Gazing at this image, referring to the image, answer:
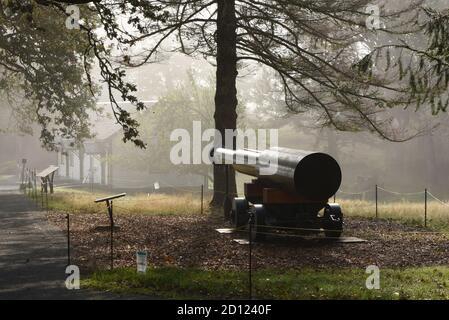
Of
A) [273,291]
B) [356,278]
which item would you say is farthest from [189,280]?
[356,278]

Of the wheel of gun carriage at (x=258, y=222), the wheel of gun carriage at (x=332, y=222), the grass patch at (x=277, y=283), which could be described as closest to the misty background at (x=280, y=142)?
the wheel of gun carriage at (x=258, y=222)

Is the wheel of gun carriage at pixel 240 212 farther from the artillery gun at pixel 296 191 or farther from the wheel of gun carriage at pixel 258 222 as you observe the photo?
the wheel of gun carriage at pixel 258 222

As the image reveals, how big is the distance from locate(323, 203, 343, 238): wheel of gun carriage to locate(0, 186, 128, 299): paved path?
20.4 ft

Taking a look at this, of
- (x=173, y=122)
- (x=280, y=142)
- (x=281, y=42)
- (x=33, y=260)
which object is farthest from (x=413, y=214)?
(x=280, y=142)

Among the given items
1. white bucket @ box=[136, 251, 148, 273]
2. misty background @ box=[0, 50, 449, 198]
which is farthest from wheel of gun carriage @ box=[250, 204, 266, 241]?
misty background @ box=[0, 50, 449, 198]

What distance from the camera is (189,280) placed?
10.3 metres

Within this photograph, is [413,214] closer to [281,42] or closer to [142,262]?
[281,42]

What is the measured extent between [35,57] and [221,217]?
517 inches

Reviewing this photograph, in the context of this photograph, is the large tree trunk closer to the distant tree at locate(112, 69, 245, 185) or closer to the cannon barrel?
the cannon barrel

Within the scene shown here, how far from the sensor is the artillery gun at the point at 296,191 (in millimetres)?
14297

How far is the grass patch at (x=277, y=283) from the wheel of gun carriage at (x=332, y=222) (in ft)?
11.1

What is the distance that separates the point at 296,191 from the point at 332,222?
1467 mm

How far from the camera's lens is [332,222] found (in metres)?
15.0
